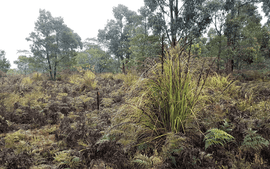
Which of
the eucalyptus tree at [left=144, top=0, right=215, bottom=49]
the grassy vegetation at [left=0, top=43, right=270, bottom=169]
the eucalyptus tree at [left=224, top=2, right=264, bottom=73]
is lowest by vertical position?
the grassy vegetation at [left=0, top=43, right=270, bottom=169]

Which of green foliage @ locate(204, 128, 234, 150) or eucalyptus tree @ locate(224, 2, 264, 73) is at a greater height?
eucalyptus tree @ locate(224, 2, 264, 73)

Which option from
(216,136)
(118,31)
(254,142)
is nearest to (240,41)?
(254,142)

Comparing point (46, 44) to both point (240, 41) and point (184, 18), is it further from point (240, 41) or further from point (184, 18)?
point (240, 41)

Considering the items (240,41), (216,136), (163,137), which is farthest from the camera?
(240,41)

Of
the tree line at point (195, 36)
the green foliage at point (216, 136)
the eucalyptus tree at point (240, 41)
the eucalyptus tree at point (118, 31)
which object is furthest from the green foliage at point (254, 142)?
the eucalyptus tree at point (118, 31)

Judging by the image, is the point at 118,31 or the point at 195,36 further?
the point at 118,31

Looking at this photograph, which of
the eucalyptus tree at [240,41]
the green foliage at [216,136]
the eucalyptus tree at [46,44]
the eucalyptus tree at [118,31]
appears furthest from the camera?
the eucalyptus tree at [118,31]

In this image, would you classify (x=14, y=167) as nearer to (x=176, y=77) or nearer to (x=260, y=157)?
(x=176, y=77)

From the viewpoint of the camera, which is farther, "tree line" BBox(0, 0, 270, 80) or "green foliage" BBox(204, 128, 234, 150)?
"tree line" BBox(0, 0, 270, 80)

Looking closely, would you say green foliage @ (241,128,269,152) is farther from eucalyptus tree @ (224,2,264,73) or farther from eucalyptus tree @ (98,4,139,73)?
eucalyptus tree @ (98,4,139,73)

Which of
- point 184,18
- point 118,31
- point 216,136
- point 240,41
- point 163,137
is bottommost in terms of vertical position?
point 163,137

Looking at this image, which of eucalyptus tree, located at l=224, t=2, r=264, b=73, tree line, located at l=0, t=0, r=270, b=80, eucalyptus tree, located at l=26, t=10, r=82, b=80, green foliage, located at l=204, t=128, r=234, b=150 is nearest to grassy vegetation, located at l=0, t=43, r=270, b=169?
green foliage, located at l=204, t=128, r=234, b=150

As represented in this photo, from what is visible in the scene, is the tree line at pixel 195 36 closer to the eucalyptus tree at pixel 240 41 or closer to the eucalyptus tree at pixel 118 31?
the eucalyptus tree at pixel 240 41

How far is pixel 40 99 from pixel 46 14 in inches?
346
